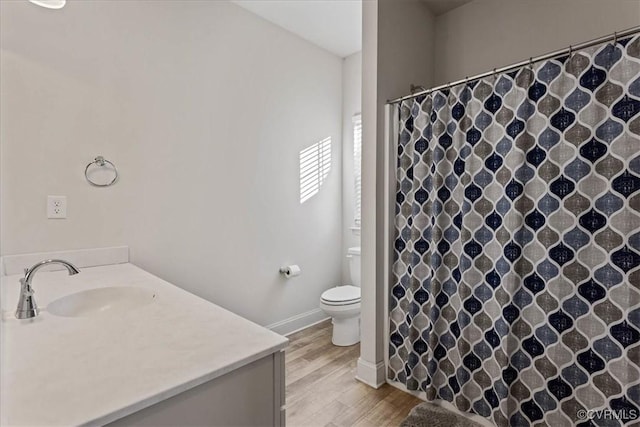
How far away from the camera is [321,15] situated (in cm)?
260

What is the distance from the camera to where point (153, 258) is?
206cm

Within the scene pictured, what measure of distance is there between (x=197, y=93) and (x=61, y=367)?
193 centimetres

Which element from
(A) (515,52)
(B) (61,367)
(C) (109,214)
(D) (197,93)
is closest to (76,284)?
(C) (109,214)

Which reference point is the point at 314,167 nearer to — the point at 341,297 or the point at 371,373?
the point at 341,297

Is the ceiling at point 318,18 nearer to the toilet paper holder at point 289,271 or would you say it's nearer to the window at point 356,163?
the window at point 356,163

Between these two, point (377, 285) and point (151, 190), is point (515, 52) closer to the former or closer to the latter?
point (377, 285)

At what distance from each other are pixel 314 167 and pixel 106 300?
2.02m

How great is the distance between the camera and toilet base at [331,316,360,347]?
8.70 ft

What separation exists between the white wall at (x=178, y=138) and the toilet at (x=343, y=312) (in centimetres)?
43

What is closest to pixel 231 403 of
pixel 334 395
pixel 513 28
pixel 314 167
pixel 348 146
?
pixel 334 395

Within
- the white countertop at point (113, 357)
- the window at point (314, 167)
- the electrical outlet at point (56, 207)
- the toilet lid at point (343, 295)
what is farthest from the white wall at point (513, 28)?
the electrical outlet at point (56, 207)

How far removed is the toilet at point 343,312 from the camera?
255cm

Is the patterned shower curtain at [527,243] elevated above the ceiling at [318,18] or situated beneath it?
situated beneath

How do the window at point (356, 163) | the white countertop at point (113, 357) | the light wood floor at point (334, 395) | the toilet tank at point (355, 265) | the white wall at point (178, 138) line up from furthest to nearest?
the window at point (356, 163)
the toilet tank at point (355, 265)
the light wood floor at point (334, 395)
the white wall at point (178, 138)
the white countertop at point (113, 357)
